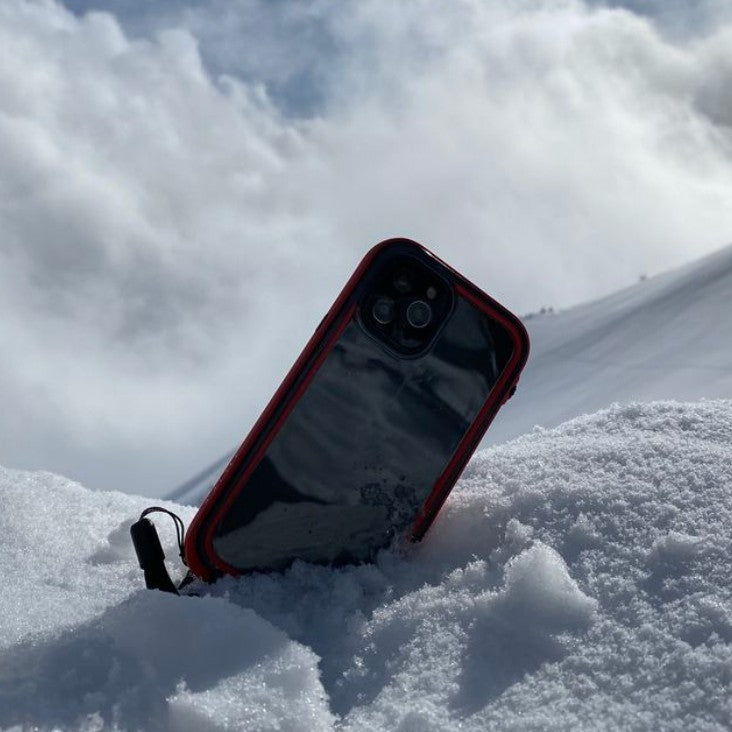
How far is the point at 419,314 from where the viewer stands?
1.96m

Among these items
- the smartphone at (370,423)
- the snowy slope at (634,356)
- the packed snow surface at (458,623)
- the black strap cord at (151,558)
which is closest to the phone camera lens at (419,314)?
the smartphone at (370,423)

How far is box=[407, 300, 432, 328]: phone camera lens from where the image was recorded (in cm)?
195

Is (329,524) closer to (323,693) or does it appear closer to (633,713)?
(323,693)

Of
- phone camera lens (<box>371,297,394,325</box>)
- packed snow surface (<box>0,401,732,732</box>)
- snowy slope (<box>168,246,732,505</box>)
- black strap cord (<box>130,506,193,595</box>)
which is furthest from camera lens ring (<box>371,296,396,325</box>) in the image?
snowy slope (<box>168,246,732,505</box>)

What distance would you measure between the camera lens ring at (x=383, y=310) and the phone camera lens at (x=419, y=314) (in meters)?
0.04

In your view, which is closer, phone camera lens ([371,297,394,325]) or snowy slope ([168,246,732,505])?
phone camera lens ([371,297,394,325])

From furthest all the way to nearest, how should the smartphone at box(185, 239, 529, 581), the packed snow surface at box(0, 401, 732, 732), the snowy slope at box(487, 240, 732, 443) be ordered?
1. the snowy slope at box(487, 240, 732, 443)
2. the smartphone at box(185, 239, 529, 581)
3. the packed snow surface at box(0, 401, 732, 732)

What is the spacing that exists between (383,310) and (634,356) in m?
3.88

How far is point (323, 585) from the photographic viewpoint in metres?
1.92

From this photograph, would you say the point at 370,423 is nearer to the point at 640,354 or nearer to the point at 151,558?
the point at 151,558

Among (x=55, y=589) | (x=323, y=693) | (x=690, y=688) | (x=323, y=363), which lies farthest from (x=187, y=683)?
(x=690, y=688)

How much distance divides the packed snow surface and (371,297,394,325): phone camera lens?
0.52m

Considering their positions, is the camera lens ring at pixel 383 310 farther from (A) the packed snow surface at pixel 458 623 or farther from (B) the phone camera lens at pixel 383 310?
(A) the packed snow surface at pixel 458 623

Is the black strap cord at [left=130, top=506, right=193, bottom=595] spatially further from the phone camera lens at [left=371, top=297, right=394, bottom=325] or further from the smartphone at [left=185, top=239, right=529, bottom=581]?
the phone camera lens at [left=371, top=297, right=394, bottom=325]
